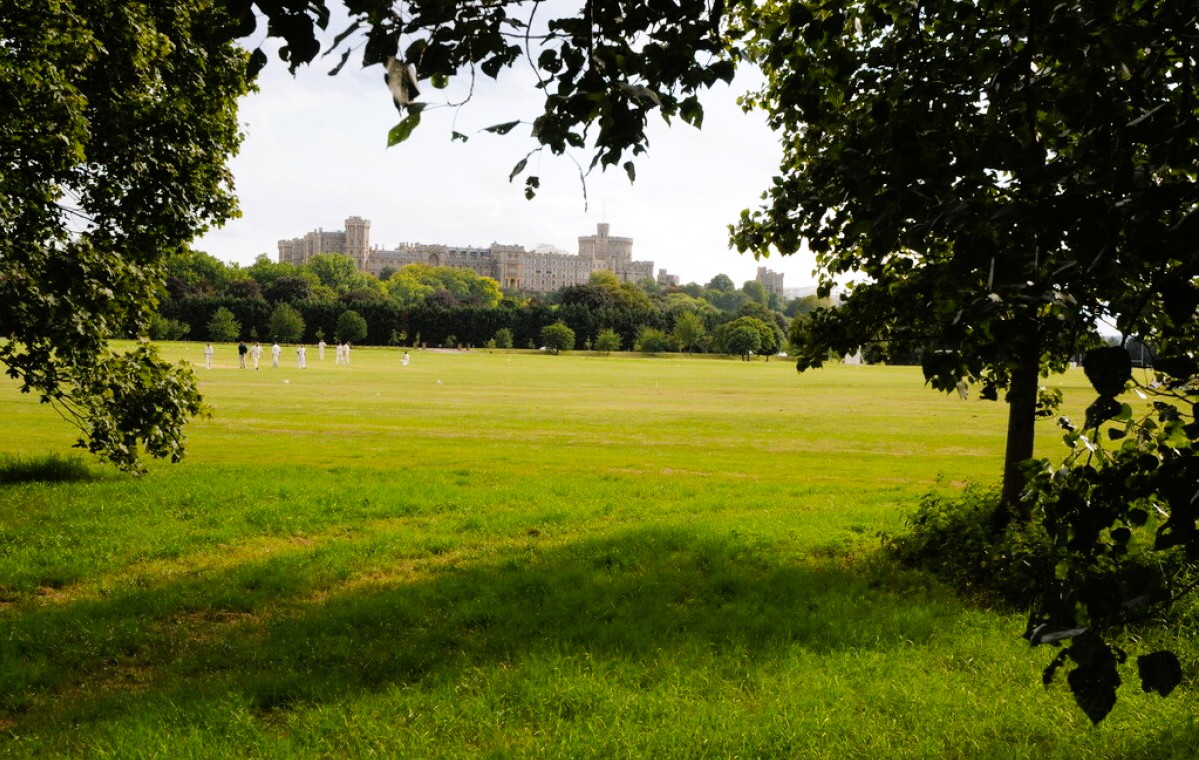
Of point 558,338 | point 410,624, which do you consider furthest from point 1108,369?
point 558,338

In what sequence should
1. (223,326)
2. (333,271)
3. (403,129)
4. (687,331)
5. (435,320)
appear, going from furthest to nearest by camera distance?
(333,271)
(687,331)
(435,320)
(223,326)
(403,129)

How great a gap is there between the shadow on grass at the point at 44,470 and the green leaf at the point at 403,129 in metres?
12.0

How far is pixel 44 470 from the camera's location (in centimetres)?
1277

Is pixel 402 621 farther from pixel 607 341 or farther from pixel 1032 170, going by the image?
pixel 607 341

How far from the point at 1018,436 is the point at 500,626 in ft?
17.5

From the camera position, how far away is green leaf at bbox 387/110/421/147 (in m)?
2.95

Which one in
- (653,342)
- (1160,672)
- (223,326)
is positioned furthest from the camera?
(653,342)

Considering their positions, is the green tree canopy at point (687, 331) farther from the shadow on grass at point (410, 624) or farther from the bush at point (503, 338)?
the shadow on grass at point (410, 624)

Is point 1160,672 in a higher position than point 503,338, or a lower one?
higher

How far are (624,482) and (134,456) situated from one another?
7.11 m

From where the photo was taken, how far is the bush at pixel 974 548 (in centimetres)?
701

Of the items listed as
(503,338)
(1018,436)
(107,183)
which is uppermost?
(107,183)

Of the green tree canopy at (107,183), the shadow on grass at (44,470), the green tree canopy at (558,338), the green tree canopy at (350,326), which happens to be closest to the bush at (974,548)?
the green tree canopy at (107,183)

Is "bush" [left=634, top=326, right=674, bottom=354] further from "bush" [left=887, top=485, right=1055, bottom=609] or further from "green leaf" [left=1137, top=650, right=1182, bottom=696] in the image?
"green leaf" [left=1137, top=650, right=1182, bottom=696]
